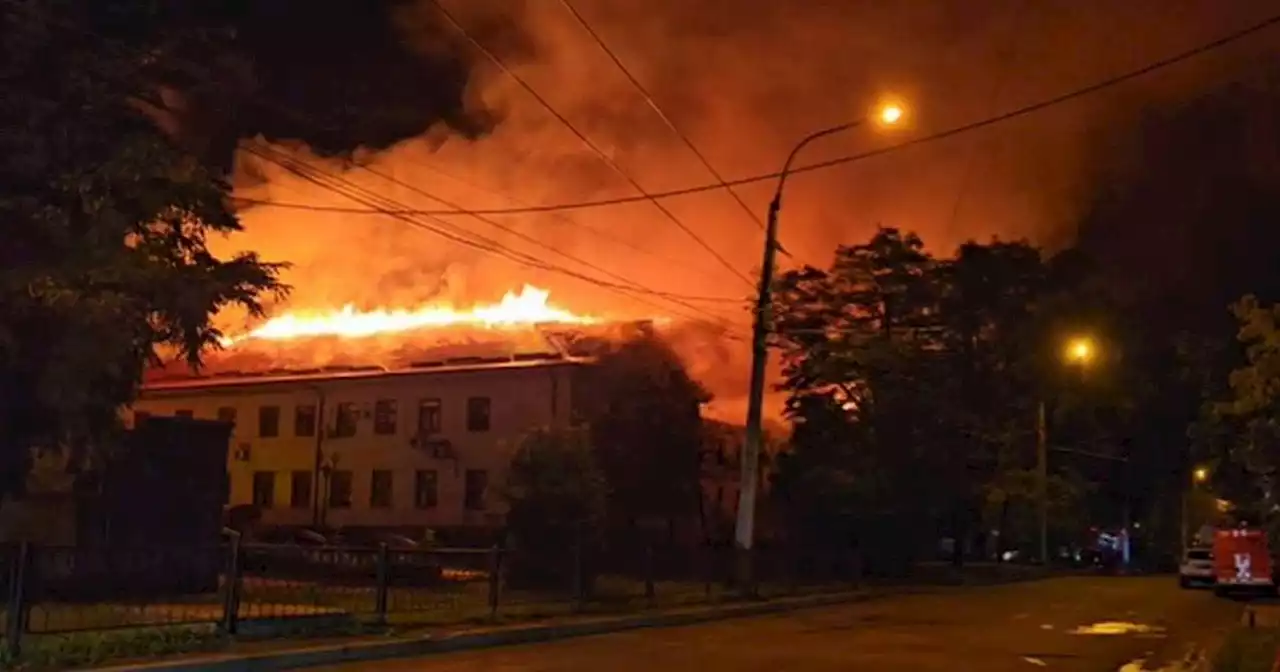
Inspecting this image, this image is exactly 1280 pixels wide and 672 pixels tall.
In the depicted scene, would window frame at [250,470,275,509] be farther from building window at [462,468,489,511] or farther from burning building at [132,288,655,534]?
building window at [462,468,489,511]

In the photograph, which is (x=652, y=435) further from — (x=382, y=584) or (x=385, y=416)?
(x=382, y=584)

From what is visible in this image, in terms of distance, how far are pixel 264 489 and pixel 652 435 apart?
19771mm

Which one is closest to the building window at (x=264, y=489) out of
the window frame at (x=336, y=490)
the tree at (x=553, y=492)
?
the window frame at (x=336, y=490)

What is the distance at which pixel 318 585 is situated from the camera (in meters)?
19.5

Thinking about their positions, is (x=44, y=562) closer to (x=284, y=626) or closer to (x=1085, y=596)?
(x=284, y=626)

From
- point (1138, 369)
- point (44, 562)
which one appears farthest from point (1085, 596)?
point (1138, 369)

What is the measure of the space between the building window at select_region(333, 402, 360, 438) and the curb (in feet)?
97.9

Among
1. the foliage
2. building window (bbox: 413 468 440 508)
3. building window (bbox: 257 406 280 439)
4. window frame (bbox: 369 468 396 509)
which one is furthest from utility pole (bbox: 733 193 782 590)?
building window (bbox: 257 406 280 439)

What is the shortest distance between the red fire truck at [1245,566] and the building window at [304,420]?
33.6 metres

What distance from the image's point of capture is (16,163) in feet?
50.4

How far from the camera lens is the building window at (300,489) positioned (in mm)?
55219

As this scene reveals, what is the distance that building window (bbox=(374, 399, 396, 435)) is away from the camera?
176ft

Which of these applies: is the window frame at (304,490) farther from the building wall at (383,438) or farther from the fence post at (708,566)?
the fence post at (708,566)

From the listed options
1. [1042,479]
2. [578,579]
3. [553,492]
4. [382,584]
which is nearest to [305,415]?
[1042,479]
